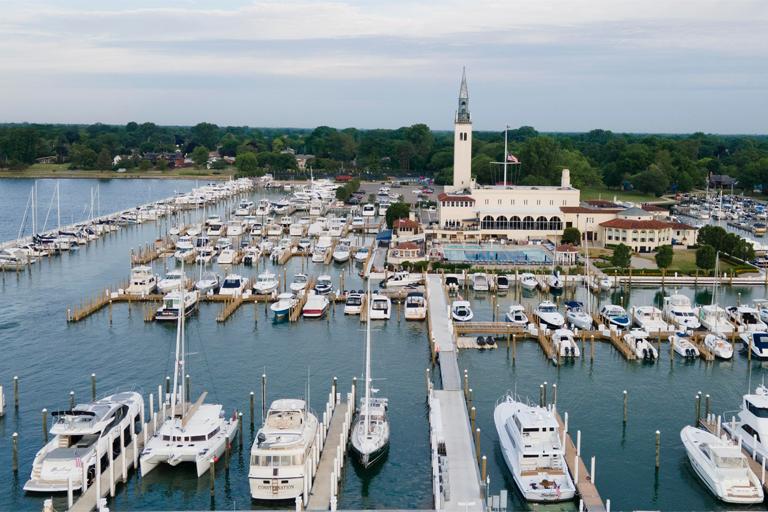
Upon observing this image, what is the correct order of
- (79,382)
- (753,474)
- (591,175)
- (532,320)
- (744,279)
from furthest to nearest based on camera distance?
(591,175) → (744,279) → (532,320) → (79,382) → (753,474)

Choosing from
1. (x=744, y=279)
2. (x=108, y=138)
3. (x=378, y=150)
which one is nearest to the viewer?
(x=744, y=279)

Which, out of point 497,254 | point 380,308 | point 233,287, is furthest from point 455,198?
point 380,308

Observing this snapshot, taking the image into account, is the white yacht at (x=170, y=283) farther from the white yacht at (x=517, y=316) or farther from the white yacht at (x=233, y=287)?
the white yacht at (x=517, y=316)

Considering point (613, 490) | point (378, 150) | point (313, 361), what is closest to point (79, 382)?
point (313, 361)

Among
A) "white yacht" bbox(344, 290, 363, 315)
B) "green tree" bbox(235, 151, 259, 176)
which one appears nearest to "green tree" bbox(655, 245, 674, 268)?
"white yacht" bbox(344, 290, 363, 315)

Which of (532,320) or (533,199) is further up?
(533,199)

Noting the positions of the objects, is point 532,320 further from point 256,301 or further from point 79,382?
point 79,382

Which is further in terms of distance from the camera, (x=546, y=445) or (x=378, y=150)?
(x=378, y=150)
